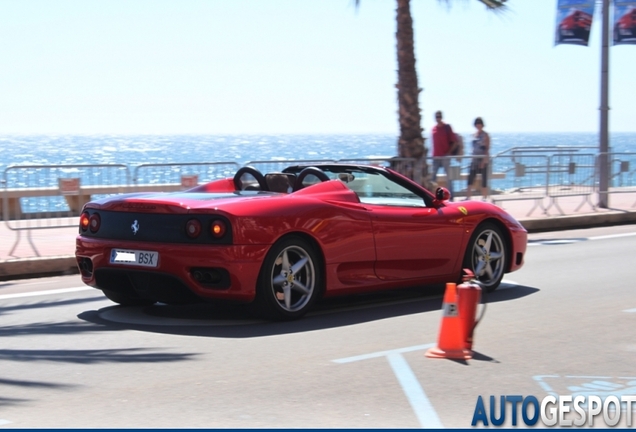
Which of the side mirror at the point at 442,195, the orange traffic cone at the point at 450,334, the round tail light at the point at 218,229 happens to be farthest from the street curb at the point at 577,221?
the orange traffic cone at the point at 450,334

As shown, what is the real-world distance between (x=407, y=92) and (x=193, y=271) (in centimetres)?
1194

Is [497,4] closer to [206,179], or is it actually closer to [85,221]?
[206,179]

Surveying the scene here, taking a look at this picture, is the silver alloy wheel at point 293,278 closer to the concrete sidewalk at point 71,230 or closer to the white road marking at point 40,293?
the white road marking at point 40,293

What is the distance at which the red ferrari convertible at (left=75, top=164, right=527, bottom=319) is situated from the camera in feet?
25.3

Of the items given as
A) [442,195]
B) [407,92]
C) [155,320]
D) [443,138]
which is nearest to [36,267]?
[155,320]

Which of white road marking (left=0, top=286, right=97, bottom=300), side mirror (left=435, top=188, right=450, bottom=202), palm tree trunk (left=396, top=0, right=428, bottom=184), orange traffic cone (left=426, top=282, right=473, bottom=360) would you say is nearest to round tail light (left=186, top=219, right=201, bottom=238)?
orange traffic cone (left=426, top=282, right=473, bottom=360)

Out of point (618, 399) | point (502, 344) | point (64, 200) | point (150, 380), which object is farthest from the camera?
point (64, 200)

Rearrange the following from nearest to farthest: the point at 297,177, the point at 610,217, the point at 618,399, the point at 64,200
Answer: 1. the point at 618,399
2. the point at 297,177
3. the point at 64,200
4. the point at 610,217

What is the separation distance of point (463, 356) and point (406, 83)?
41.7ft

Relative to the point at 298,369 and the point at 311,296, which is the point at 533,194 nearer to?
the point at 311,296

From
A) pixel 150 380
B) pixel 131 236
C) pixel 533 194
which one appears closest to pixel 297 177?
pixel 131 236

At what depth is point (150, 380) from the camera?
6.21 m

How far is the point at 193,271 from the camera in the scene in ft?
25.3

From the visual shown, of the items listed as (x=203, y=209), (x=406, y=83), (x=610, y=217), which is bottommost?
(x=610, y=217)
